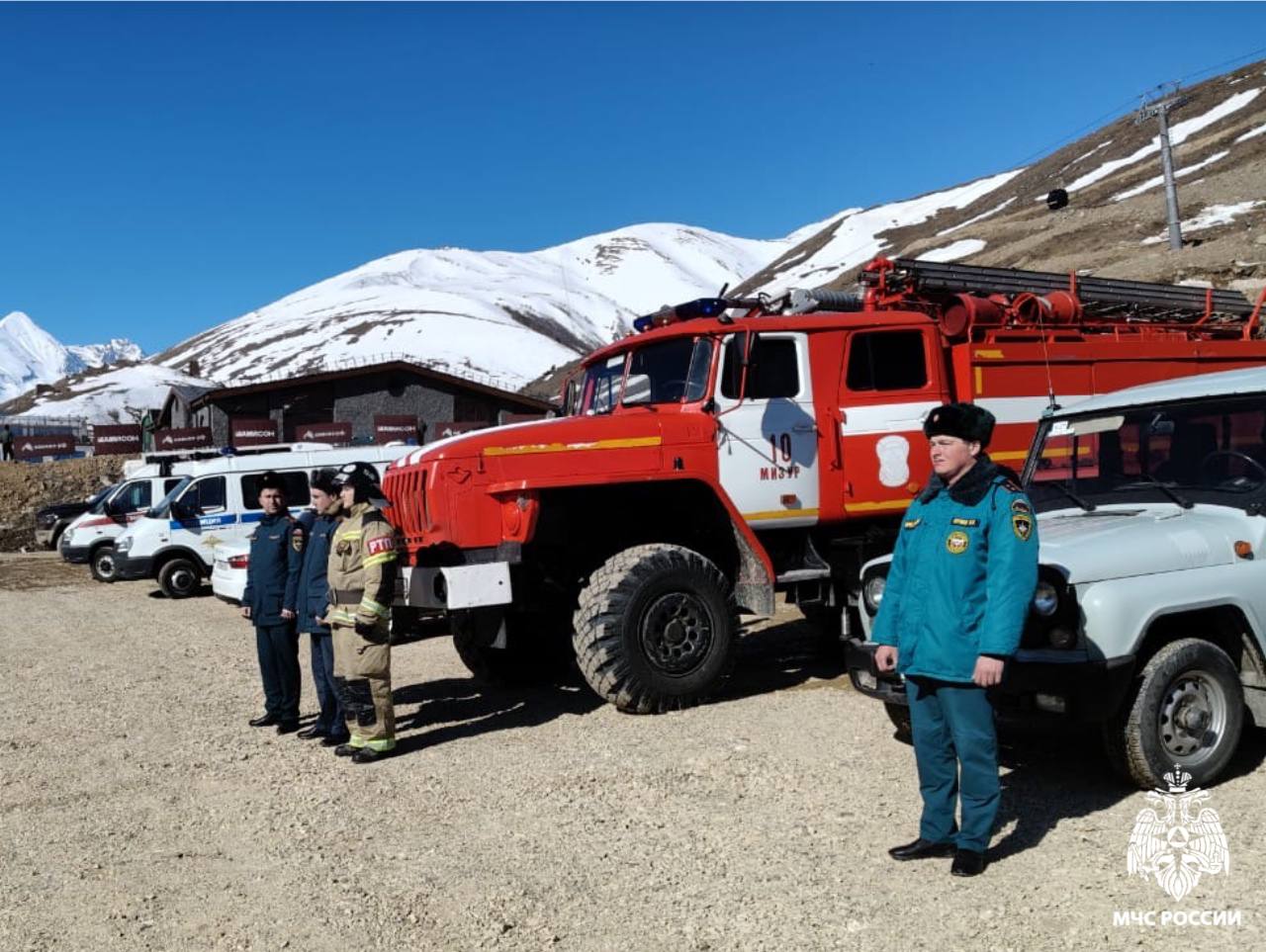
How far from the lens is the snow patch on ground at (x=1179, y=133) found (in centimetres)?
6931

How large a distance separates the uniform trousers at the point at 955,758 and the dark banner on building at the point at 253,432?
36.3 m

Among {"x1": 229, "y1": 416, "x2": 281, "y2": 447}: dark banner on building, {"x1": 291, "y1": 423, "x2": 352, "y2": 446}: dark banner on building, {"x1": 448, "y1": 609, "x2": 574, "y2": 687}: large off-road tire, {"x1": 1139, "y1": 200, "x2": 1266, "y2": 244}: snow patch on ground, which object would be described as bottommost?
{"x1": 448, "y1": 609, "x2": 574, "y2": 687}: large off-road tire

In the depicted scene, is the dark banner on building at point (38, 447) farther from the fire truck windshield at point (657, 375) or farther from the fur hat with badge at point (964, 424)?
the fur hat with badge at point (964, 424)

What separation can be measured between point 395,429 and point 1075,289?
2892 cm

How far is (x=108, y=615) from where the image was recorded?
47.4 ft

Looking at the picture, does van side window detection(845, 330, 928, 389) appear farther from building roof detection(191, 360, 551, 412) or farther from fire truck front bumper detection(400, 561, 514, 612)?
building roof detection(191, 360, 551, 412)

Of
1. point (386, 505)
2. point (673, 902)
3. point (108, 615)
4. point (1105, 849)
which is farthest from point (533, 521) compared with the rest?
point (108, 615)

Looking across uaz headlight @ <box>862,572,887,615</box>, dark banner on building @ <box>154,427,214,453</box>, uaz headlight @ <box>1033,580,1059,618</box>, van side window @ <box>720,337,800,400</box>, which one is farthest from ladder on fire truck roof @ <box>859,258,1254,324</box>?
dark banner on building @ <box>154,427,214,453</box>

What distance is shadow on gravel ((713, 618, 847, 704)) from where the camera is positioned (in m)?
8.02

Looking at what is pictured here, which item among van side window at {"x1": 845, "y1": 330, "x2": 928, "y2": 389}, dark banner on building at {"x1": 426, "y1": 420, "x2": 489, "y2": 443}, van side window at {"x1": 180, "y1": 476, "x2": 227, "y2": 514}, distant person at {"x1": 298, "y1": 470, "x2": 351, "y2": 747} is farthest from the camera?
dark banner on building at {"x1": 426, "y1": 420, "x2": 489, "y2": 443}

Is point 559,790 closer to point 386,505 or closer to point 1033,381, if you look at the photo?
point 386,505

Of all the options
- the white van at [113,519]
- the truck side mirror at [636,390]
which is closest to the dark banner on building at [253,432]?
the white van at [113,519]

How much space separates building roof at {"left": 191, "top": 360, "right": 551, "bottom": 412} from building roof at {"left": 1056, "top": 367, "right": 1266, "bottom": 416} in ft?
109

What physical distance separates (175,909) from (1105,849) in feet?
12.8
